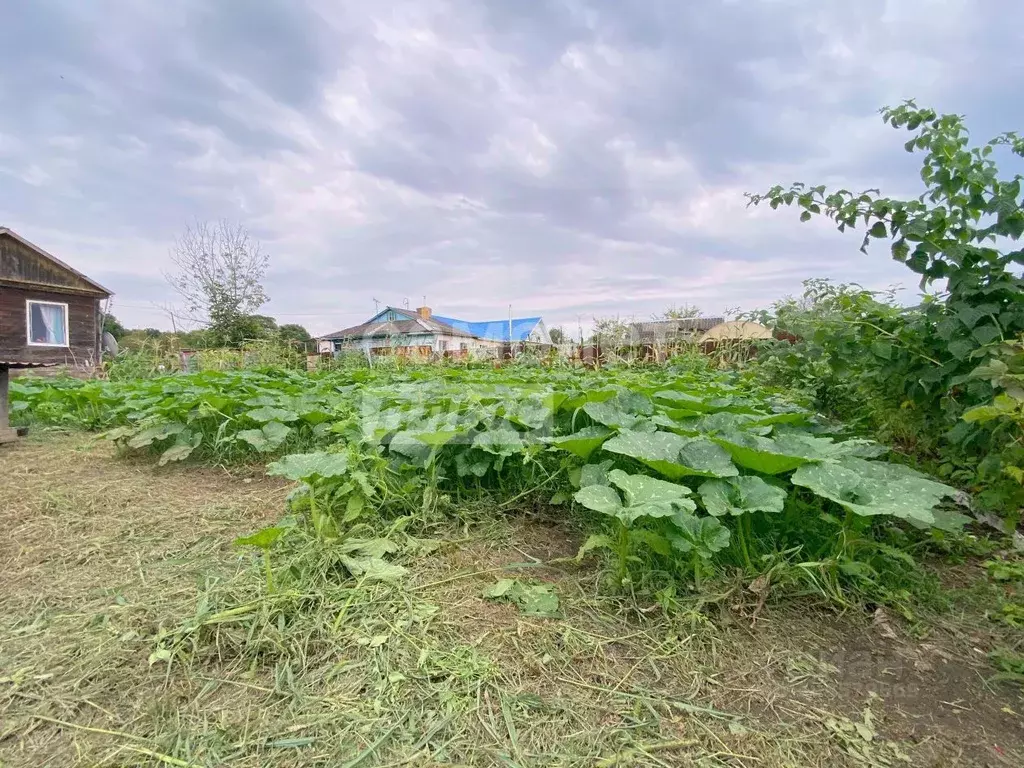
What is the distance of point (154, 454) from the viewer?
2.83 metres

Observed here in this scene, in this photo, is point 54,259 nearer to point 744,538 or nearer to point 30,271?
point 30,271

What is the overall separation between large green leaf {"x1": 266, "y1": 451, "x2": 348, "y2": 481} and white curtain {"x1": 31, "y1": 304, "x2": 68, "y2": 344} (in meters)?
14.9

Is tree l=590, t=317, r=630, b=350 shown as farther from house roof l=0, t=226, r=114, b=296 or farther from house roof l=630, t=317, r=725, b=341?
house roof l=0, t=226, r=114, b=296

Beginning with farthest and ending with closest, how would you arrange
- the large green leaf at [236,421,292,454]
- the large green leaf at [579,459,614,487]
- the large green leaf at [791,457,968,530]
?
1. the large green leaf at [236,421,292,454]
2. the large green leaf at [579,459,614,487]
3. the large green leaf at [791,457,968,530]

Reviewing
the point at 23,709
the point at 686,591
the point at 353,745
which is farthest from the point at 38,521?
the point at 686,591

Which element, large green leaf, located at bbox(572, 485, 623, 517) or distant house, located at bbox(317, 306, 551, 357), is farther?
distant house, located at bbox(317, 306, 551, 357)

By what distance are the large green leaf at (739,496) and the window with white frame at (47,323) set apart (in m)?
16.0

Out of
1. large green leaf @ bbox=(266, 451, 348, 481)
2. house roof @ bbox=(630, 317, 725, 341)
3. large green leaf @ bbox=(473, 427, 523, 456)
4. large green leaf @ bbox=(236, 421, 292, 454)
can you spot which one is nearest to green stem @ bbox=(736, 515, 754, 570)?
large green leaf @ bbox=(473, 427, 523, 456)

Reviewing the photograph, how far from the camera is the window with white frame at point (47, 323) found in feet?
38.7

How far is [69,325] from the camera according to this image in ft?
41.1

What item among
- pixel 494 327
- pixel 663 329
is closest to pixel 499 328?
pixel 494 327

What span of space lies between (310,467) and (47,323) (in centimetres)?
1522

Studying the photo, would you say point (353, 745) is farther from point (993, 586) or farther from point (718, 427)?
point (993, 586)

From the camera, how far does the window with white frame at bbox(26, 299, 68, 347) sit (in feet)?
38.7
